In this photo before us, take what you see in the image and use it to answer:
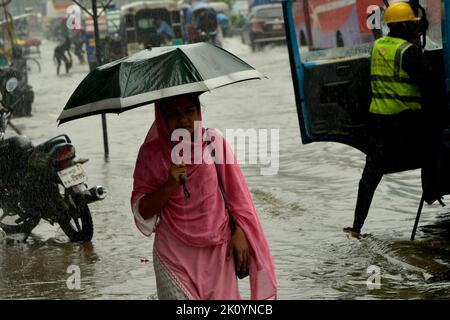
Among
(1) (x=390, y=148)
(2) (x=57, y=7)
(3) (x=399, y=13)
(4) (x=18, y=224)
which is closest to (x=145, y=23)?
(2) (x=57, y=7)

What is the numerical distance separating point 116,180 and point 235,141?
305 cm

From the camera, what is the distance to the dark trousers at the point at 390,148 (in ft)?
26.1

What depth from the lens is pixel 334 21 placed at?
359 inches

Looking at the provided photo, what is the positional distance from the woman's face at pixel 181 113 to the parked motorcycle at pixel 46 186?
3869 millimetres

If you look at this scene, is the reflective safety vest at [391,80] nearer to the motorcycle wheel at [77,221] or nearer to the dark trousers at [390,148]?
the dark trousers at [390,148]

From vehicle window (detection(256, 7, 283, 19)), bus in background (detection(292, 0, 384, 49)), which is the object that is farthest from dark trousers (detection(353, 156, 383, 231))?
vehicle window (detection(256, 7, 283, 19))

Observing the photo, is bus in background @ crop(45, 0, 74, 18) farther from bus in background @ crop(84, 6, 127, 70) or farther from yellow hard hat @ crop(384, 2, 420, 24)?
yellow hard hat @ crop(384, 2, 420, 24)

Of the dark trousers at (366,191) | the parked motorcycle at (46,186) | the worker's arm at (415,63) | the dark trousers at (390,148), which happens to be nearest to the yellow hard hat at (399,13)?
the worker's arm at (415,63)

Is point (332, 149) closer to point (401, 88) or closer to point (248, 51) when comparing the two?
point (401, 88)

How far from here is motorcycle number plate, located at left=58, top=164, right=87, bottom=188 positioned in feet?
27.0

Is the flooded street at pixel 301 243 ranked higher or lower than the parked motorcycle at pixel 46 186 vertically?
lower

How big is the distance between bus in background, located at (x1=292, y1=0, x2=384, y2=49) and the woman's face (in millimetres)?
4518

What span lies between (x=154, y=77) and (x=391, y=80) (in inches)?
143
